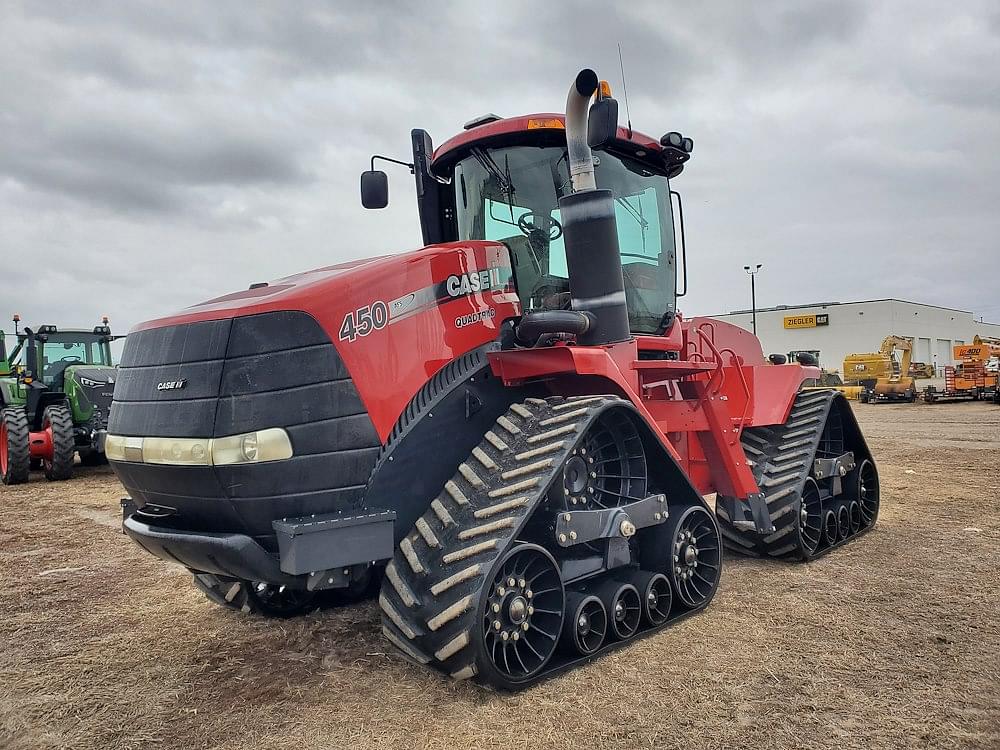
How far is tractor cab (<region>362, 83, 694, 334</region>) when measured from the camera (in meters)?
4.69

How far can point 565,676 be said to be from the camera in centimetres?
374

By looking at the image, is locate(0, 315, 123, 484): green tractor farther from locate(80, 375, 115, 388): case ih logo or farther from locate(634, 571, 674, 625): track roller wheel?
locate(634, 571, 674, 625): track roller wheel

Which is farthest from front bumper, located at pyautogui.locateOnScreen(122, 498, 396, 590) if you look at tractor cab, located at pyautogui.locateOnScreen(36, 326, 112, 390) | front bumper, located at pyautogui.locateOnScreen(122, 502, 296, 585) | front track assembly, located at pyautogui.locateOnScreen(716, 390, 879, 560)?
tractor cab, located at pyautogui.locateOnScreen(36, 326, 112, 390)

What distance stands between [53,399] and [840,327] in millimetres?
58592

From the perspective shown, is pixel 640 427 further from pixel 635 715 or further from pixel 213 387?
pixel 213 387

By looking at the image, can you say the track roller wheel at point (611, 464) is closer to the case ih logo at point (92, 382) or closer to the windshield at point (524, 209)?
the windshield at point (524, 209)

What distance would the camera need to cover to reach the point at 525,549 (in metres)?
3.57

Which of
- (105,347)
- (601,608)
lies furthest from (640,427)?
(105,347)

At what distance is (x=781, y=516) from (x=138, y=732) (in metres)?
4.54

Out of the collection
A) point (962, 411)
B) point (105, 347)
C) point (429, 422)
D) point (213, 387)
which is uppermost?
point (105, 347)

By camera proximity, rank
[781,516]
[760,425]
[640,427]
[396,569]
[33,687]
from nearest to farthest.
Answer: [396,569]
[33,687]
[640,427]
[781,516]
[760,425]

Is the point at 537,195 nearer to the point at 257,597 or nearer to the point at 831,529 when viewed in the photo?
the point at 257,597

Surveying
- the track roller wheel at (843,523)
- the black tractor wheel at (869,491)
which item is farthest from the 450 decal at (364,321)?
the black tractor wheel at (869,491)

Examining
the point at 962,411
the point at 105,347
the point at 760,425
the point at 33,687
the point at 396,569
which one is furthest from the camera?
the point at 962,411
